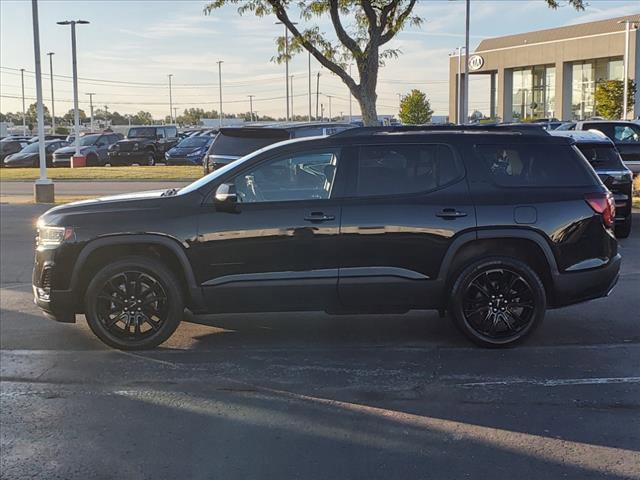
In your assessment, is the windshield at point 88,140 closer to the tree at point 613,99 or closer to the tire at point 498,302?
the tree at point 613,99

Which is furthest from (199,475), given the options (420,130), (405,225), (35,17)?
(35,17)

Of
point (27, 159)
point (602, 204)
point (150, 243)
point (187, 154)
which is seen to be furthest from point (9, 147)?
point (602, 204)

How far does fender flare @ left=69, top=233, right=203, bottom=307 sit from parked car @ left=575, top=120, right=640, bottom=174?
1485 cm

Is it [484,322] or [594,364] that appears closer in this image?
[594,364]

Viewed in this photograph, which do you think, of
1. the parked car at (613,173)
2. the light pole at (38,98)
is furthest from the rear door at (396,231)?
the light pole at (38,98)

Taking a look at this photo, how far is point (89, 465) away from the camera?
413 cm

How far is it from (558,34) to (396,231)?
224ft

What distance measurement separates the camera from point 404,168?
6258 mm

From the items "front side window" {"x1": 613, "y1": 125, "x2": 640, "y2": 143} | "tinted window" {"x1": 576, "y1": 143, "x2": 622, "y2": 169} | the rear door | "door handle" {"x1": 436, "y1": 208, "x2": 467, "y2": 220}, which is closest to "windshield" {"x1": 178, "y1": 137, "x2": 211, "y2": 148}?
"front side window" {"x1": 613, "y1": 125, "x2": 640, "y2": 143}

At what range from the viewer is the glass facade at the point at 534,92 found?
2714 inches

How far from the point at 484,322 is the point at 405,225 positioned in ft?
3.63

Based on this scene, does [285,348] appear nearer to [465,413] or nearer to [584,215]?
[465,413]

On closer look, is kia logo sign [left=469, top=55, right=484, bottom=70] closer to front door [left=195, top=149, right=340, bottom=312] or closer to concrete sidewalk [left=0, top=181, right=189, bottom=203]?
concrete sidewalk [left=0, top=181, right=189, bottom=203]

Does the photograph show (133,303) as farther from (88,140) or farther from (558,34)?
(558,34)
